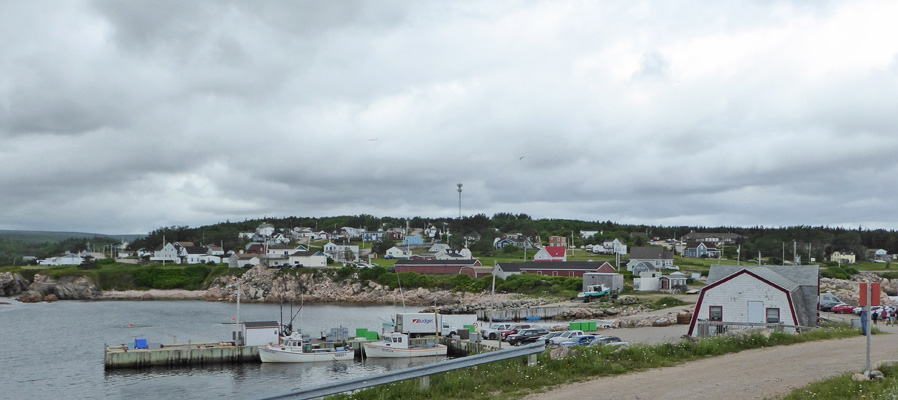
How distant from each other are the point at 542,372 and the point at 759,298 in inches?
844

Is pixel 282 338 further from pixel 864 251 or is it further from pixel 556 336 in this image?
pixel 864 251

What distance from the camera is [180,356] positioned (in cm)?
4331

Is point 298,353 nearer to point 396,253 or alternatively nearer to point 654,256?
point 654,256

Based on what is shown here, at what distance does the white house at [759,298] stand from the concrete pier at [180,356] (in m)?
28.8

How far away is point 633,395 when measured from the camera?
12.6m

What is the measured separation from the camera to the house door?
3122 centimetres

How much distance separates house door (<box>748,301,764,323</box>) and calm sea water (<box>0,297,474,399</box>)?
2048 centimetres

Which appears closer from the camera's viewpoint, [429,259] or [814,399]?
[814,399]

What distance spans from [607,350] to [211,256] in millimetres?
143145

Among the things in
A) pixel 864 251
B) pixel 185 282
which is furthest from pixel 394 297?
pixel 864 251

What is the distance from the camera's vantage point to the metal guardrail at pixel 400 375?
11931 millimetres

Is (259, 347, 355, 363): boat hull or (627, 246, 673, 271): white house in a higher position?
(627, 246, 673, 271): white house

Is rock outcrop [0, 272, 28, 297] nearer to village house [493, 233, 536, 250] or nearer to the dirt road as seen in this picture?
village house [493, 233, 536, 250]

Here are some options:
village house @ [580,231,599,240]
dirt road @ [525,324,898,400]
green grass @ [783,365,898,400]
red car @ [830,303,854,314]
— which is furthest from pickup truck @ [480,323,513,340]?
village house @ [580,231,599,240]
